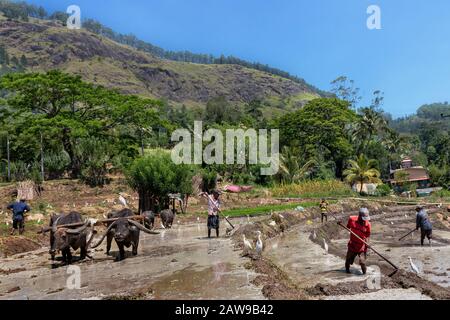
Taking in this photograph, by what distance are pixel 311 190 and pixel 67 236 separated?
111 feet

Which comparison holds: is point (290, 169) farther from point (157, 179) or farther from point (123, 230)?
point (123, 230)

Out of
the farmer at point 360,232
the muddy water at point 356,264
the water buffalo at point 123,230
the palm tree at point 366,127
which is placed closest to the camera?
the muddy water at point 356,264

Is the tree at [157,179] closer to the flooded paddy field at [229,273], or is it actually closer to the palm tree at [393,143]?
the flooded paddy field at [229,273]

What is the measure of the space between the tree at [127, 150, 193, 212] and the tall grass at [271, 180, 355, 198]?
17.1 metres

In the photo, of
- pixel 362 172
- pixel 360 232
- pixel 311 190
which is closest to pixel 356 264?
pixel 360 232

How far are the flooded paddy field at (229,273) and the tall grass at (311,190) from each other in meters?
21.9

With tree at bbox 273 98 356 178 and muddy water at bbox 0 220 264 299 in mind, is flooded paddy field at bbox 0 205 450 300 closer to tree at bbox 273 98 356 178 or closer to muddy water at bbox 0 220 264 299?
muddy water at bbox 0 220 264 299

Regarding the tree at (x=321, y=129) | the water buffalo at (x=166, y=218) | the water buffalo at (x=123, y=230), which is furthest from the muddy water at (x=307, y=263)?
the tree at (x=321, y=129)

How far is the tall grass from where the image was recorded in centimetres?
4269

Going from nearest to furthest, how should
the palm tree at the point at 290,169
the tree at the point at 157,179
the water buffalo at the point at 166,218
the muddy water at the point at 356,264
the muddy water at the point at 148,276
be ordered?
the muddy water at the point at 148,276 < the muddy water at the point at 356,264 < the water buffalo at the point at 166,218 < the tree at the point at 157,179 < the palm tree at the point at 290,169

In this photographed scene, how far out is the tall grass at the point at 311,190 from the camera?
140ft

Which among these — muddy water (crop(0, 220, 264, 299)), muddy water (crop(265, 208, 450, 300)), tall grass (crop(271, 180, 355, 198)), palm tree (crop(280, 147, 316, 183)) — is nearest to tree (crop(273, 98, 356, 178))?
palm tree (crop(280, 147, 316, 183))

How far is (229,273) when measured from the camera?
11422 mm

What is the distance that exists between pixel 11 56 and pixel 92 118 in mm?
147971
